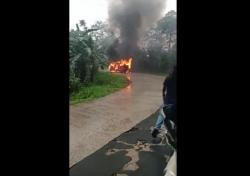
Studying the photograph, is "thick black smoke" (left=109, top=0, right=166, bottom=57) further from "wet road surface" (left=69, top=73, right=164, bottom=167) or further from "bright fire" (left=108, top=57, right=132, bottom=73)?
"wet road surface" (left=69, top=73, right=164, bottom=167)

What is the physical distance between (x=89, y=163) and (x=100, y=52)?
0.54 metres

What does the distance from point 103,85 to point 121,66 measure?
137mm

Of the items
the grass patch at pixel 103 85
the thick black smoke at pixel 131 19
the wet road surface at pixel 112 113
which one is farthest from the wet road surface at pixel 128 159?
the thick black smoke at pixel 131 19

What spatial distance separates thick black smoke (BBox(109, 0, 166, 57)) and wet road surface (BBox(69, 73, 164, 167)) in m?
0.15

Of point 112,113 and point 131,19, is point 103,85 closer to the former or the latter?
point 112,113

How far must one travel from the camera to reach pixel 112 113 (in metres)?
1.50

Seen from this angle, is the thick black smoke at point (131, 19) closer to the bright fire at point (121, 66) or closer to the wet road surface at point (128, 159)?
the bright fire at point (121, 66)
